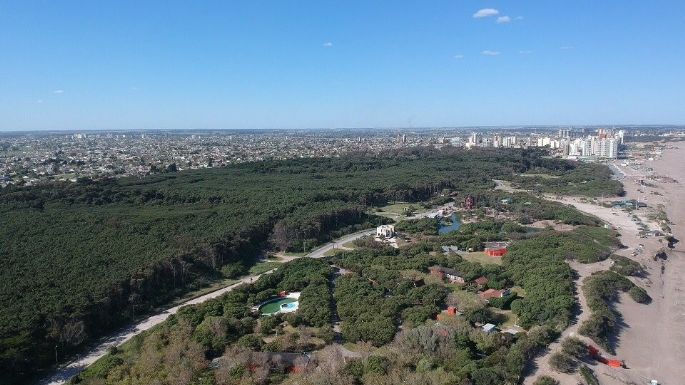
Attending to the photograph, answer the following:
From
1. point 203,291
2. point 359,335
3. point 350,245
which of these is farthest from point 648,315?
point 203,291

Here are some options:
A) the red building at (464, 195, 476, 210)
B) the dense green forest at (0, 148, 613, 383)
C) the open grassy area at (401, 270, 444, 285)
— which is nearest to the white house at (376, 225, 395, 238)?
the dense green forest at (0, 148, 613, 383)

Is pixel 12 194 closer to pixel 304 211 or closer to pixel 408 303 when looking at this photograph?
pixel 304 211

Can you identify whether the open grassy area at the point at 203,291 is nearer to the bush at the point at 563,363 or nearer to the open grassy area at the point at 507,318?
the open grassy area at the point at 507,318

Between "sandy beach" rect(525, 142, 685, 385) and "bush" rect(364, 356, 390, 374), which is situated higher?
"bush" rect(364, 356, 390, 374)

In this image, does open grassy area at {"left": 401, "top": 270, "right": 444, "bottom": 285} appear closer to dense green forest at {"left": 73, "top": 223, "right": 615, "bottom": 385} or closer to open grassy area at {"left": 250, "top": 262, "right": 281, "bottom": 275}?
dense green forest at {"left": 73, "top": 223, "right": 615, "bottom": 385}

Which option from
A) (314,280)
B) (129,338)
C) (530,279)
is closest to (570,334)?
(530,279)

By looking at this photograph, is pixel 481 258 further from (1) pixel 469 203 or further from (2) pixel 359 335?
(1) pixel 469 203
